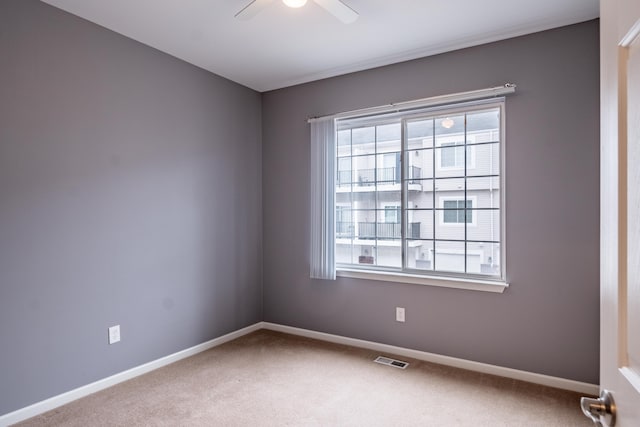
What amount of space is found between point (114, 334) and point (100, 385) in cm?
34

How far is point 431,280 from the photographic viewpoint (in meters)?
3.20

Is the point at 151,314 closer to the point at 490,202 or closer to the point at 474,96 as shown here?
the point at 490,202

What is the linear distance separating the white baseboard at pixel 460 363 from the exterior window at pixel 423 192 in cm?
67

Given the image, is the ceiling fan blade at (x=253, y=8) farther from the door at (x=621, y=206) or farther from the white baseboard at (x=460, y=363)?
the white baseboard at (x=460, y=363)

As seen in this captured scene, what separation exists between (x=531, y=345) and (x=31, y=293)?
11.1ft

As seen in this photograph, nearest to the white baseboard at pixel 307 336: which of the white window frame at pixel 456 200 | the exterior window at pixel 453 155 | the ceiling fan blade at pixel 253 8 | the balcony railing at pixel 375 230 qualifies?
the balcony railing at pixel 375 230

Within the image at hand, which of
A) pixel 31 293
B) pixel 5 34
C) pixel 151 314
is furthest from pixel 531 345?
pixel 5 34

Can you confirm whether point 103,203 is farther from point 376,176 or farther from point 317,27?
point 376,176

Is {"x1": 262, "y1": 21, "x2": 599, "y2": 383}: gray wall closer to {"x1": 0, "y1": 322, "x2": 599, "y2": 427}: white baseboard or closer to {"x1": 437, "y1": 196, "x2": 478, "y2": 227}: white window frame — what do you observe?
{"x1": 0, "y1": 322, "x2": 599, "y2": 427}: white baseboard

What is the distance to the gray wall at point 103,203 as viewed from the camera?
7.64 feet

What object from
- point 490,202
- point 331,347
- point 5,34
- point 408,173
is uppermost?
point 5,34

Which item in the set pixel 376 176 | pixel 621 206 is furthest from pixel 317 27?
pixel 621 206

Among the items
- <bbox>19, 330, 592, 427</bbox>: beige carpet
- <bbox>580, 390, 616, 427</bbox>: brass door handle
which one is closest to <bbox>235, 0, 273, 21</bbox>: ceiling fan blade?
<bbox>580, 390, 616, 427</bbox>: brass door handle

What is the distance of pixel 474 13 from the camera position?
8.52 ft
